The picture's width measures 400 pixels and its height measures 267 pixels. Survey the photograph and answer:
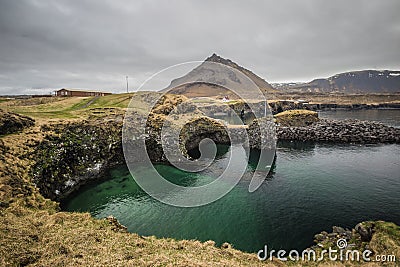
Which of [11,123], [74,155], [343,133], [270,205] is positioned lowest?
[270,205]

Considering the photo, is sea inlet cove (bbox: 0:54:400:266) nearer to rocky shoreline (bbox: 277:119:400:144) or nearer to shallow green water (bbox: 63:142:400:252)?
shallow green water (bbox: 63:142:400:252)

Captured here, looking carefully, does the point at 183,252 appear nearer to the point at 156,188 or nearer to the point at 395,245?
the point at 395,245

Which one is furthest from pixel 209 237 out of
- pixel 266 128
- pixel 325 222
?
pixel 266 128

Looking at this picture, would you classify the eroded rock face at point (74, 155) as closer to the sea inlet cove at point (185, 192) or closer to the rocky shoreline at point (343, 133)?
the sea inlet cove at point (185, 192)

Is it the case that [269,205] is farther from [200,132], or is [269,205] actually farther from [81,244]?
[200,132]

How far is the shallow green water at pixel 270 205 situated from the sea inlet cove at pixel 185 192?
15 cm

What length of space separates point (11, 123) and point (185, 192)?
1034 inches

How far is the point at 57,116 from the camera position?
4050 centimetres

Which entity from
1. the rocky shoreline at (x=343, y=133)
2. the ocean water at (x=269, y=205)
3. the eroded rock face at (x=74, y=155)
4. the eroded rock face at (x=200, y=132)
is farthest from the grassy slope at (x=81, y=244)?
the rocky shoreline at (x=343, y=133)

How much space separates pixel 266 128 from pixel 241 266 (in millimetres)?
47635

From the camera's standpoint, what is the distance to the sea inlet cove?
14195 mm

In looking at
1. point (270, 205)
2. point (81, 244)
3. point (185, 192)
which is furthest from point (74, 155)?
point (270, 205)

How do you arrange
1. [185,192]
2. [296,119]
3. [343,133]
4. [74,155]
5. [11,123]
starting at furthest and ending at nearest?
[296,119] → [343,133] → [74,155] → [11,123] → [185,192]

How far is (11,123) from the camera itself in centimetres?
3020
